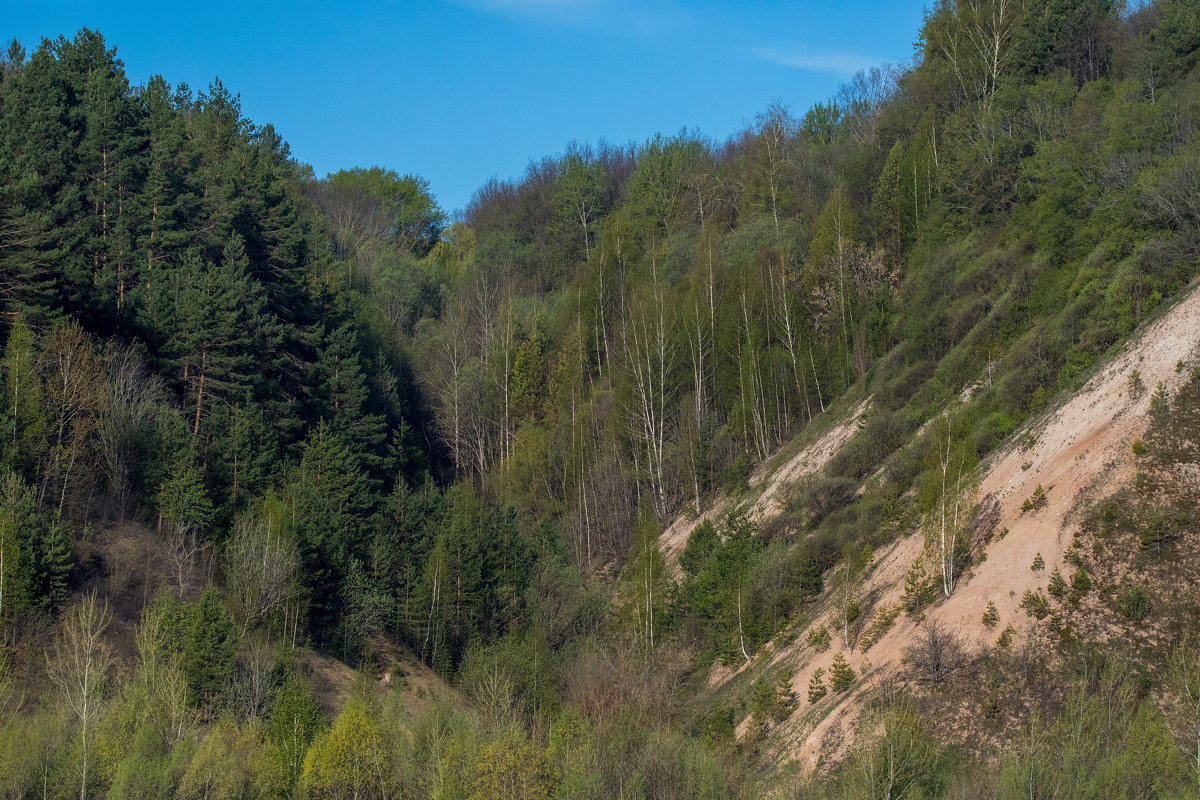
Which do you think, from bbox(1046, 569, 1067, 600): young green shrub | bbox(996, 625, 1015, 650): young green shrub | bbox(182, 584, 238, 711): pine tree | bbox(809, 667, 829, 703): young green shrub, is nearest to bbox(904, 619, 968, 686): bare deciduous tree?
bbox(996, 625, 1015, 650): young green shrub

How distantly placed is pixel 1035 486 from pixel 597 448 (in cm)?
3810

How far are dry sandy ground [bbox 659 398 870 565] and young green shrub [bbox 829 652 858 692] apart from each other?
16376 millimetres

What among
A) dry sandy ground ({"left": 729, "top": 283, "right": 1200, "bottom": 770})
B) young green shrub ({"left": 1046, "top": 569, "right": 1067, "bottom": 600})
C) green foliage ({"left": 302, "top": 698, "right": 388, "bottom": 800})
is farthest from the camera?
dry sandy ground ({"left": 729, "top": 283, "right": 1200, "bottom": 770})

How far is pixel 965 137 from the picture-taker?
65.4 meters

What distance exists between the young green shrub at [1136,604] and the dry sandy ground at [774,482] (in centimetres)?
2212

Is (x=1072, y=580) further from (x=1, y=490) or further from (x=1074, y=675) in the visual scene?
(x=1, y=490)

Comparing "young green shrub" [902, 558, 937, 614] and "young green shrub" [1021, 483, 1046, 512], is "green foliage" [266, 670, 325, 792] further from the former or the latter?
"young green shrub" [1021, 483, 1046, 512]

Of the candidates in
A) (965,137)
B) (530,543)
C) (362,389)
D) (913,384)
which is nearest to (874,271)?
(965,137)

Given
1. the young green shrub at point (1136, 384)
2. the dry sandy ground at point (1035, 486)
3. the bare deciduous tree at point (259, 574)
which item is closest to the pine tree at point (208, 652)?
the bare deciduous tree at point (259, 574)

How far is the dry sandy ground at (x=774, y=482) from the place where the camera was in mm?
58875

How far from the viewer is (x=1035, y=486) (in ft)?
132

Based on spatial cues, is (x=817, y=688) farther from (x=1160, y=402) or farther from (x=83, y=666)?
(x=83, y=666)

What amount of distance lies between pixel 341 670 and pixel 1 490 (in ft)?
47.7

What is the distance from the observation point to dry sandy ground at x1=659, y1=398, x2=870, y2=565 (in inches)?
2318
